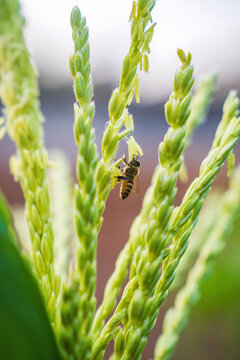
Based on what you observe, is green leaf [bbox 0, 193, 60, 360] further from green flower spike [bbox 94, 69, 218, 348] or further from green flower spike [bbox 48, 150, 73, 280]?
green flower spike [bbox 48, 150, 73, 280]

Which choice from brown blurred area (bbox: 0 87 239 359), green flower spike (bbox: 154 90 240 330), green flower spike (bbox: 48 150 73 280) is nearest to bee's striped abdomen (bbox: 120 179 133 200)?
green flower spike (bbox: 48 150 73 280)

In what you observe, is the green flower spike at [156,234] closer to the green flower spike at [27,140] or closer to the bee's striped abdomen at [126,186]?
the green flower spike at [27,140]

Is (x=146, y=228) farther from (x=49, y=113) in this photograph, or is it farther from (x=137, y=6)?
(x=49, y=113)

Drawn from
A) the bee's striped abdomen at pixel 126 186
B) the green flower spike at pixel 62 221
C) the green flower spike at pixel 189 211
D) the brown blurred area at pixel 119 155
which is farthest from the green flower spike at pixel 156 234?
the brown blurred area at pixel 119 155

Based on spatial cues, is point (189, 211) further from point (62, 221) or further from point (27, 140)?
point (62, 221)

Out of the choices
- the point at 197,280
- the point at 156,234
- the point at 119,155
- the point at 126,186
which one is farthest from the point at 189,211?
the point at 119,155

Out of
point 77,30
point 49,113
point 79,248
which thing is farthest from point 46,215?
point 49,113

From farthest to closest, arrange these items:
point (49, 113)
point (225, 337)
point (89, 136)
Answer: point (49, 113) < point (225, 337) < point (89, 136)
